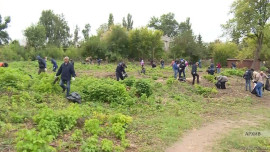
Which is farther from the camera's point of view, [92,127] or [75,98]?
[75,98]

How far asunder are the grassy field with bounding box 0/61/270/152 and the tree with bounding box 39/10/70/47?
49.4 m

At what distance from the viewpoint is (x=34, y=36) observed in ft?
151

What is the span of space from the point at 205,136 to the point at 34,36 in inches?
1747

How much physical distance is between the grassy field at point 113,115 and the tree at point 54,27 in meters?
49.4

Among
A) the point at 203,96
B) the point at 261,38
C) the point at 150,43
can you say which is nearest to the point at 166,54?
the point at 150,43

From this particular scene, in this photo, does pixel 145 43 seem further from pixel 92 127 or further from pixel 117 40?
pixel 92 127

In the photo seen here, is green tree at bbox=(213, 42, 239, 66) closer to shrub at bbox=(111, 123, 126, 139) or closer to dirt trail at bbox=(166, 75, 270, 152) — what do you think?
dirt trail at bbox=(166, 75, 270, 152)

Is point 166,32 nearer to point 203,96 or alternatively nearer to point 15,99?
point 203,96

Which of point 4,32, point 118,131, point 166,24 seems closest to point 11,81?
Answer: point 118,131

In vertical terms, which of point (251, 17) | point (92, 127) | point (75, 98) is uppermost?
point (251, 17)

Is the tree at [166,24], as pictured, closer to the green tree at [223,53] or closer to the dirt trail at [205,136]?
the green tree at [223,53]

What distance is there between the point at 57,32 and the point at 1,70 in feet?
168

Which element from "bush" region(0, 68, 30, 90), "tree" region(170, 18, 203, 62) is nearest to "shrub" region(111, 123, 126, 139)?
→ "bush" region(0, 68, 30, 90)

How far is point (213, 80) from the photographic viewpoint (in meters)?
18.9
